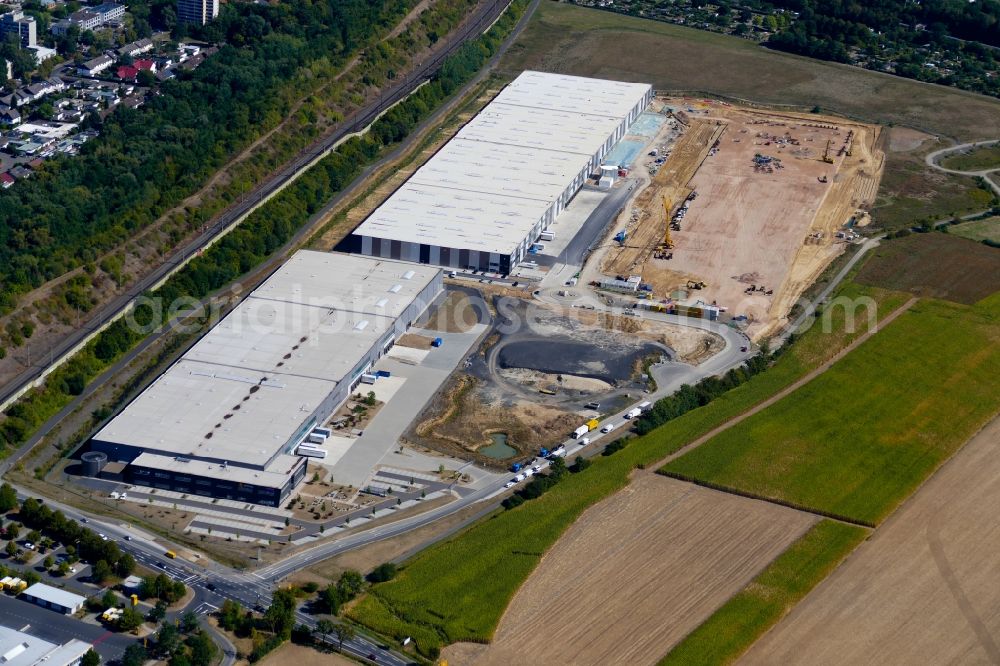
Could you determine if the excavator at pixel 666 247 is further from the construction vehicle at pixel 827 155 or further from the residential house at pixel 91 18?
the residential house at pixel 91 18

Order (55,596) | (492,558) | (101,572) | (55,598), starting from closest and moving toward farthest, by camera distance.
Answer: (55,598)
(55,596)
(101,572)
(492,558)

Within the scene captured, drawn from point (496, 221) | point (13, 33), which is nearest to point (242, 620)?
point (496, 221)

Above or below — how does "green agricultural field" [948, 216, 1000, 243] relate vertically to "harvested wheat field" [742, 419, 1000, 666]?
below

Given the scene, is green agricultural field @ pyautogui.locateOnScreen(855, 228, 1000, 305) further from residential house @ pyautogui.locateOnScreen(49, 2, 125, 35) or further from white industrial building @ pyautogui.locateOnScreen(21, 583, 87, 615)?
residential house @ pyautogui.locateOnScreen(49, 2, 125, 35)

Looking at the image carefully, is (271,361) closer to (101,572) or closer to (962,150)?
(101,572)

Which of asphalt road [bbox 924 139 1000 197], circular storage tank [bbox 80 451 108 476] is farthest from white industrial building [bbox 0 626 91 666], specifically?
asphalt road [bbox 924 139 1000 197]

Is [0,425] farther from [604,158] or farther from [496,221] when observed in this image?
[604,158]

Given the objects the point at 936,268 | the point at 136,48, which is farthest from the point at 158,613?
the point at 136,48
